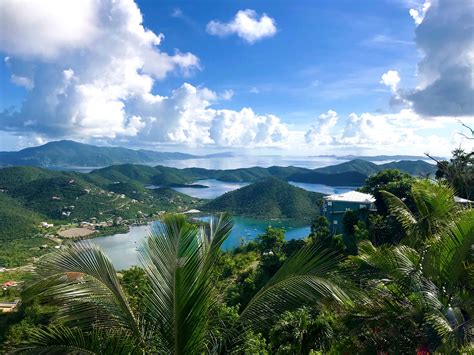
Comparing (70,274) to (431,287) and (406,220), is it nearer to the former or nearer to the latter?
(431,287)

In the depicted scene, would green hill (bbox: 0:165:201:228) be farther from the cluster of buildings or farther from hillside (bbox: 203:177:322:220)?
the cluster of buildings

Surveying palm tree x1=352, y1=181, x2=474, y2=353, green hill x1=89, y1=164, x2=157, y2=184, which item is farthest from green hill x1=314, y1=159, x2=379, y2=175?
palm tree x1=352, y1=181, x2=474, y2=353

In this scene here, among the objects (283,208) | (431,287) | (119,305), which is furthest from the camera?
(283,208)

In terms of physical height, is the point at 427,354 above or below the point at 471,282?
below

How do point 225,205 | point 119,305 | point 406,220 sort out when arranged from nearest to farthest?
point 119,305
point 406,220
point 225,205

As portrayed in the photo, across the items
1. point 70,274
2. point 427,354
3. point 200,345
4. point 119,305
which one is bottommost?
point 427,354

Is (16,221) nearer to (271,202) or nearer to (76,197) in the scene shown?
(76,197)

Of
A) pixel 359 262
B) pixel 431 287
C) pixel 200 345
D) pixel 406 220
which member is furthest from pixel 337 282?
pixel 406 220

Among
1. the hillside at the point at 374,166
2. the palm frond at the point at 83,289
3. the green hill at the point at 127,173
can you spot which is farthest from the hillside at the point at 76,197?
the palm frond at the point at 83,289
